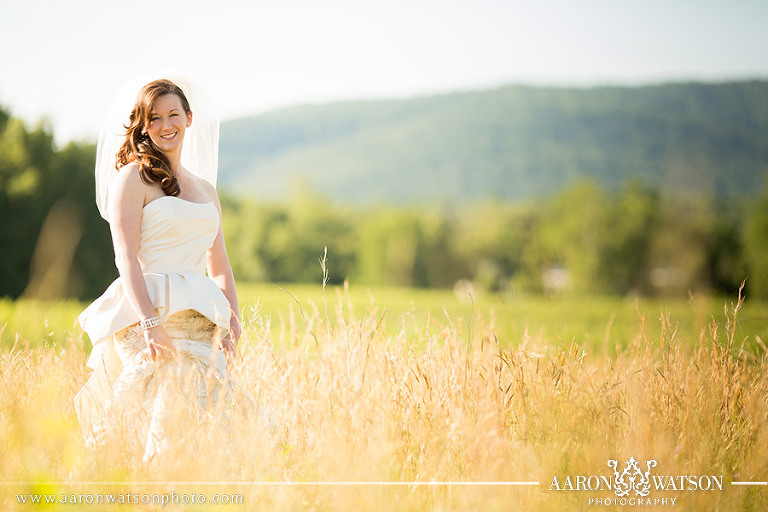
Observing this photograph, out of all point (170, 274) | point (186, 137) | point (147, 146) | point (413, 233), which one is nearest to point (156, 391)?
point (170, 274)

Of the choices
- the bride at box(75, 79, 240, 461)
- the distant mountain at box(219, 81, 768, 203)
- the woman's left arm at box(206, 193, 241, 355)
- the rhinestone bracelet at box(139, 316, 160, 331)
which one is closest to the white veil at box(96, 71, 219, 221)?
the bride at box(75, 79, 240, 461)

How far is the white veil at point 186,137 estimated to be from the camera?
4.11 meters

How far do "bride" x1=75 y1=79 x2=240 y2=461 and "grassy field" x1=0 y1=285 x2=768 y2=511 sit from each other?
0.21 meters

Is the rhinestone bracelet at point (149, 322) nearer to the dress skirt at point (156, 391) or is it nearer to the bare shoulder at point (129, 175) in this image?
the dress skirt at point (156, 391)

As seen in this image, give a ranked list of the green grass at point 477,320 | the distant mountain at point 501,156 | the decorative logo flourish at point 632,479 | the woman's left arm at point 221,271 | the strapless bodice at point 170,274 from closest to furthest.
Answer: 1. the decorative logo flourish at point 632,479
2. the strapless bodice at point 170,274
3. the green grass at point 477,320
4. the woman's left arm at point 221,271
5. the distant mountain at point 501,156

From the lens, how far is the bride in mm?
3625

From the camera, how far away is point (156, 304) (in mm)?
3725

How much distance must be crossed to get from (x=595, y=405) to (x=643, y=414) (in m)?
0.42

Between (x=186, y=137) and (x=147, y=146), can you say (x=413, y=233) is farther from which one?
(x=147, y=146)

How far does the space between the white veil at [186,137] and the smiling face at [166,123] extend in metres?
0.24

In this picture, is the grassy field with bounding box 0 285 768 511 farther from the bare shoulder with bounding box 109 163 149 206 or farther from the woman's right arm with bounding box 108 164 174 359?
the bare shoulder with bounding box 109 163 149 206

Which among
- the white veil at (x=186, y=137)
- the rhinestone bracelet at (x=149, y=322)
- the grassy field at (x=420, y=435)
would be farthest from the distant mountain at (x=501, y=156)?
the rhinestone bracelet at (x=149, y=322)

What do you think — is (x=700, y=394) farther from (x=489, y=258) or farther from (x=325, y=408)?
(x=489, y=258)

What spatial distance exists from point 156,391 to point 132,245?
0.83 m
